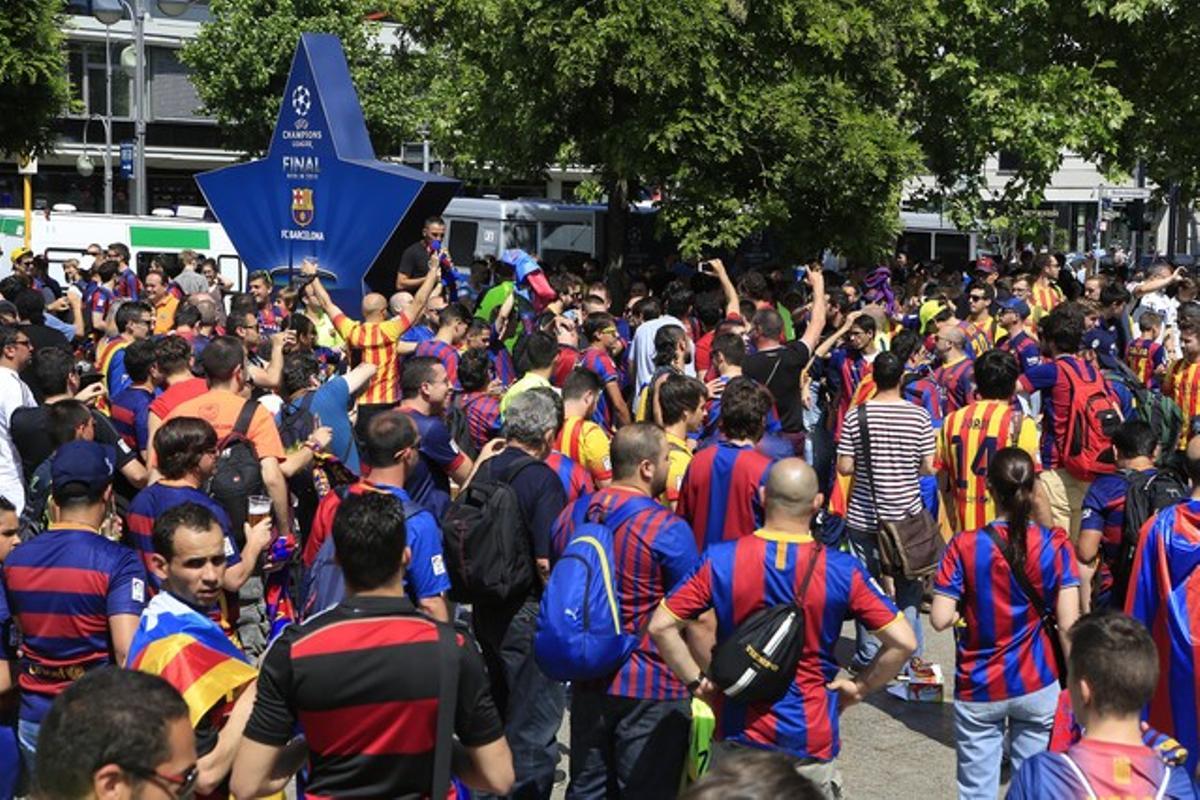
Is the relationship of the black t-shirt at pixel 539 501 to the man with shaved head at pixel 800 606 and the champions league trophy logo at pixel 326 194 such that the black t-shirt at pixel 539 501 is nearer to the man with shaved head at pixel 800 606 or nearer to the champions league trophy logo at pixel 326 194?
the man with shaved head at pixel 800 606

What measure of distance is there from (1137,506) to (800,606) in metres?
2.32

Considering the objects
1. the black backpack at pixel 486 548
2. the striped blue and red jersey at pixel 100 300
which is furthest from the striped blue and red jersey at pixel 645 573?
the striped blue and red jersey at pixel 100 300

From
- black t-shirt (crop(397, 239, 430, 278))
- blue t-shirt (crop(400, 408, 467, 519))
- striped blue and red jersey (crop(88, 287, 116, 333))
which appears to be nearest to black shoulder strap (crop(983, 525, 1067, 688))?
blue t-shirt (crop(400, 408, 467, 519))

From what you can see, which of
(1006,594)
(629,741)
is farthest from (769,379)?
(629,741)

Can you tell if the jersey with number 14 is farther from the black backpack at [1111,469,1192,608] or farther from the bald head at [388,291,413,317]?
the bald head at [388,291,413,317]

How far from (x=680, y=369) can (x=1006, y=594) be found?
4.10 m

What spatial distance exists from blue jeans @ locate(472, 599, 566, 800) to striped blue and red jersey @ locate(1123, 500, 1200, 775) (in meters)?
2.24

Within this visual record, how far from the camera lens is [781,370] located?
1002 centimetres

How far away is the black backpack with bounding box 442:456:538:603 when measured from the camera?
6.21 meters

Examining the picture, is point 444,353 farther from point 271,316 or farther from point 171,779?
point 171,779

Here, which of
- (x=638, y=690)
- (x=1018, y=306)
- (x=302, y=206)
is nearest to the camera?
(x=638, y=690)

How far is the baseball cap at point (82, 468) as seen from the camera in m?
5.43

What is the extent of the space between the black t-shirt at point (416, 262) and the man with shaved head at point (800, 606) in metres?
10.0

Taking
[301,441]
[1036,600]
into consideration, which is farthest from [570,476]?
[1036,600]
